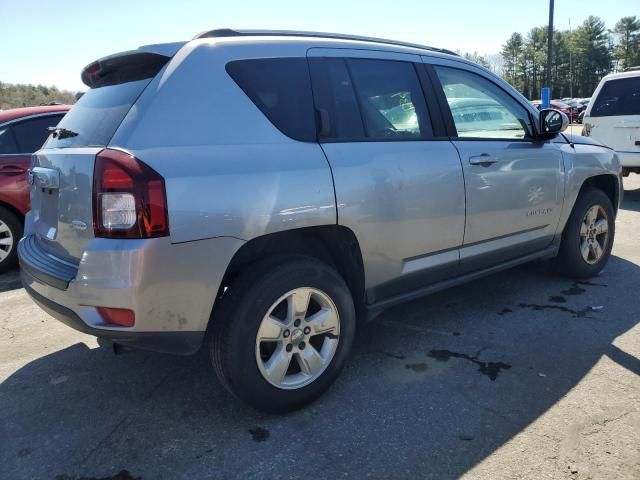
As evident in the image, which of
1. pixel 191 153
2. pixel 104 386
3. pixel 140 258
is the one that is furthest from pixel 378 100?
pixel 104 386

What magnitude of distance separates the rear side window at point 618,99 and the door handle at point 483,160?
652cm

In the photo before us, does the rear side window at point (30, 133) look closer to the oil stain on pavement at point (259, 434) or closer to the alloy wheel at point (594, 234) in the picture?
the oil stain on pavement at point (259, 434)

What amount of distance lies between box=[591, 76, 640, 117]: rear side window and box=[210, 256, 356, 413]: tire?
7.91 meters

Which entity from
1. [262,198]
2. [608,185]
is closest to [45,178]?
[262,198]

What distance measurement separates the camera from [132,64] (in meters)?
2.74

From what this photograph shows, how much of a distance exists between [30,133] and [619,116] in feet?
28.1

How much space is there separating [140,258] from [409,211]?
5.17 ft

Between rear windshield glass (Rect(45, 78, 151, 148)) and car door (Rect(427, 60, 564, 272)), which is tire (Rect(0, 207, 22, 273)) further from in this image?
car door (Rect(427, 60, 564, 272))

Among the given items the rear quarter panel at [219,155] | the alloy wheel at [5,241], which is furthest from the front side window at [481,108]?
the alloy wheel at [5,241]

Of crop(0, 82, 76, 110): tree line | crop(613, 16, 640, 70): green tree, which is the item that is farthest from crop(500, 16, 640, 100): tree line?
crop(0, 82, 76, 110): tree line

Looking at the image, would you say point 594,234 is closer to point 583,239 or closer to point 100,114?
point 583,239

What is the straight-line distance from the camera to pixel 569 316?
13.2 ft

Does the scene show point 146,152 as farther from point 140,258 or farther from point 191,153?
point 140,258

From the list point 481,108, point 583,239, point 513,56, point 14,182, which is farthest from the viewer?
point 513,56
